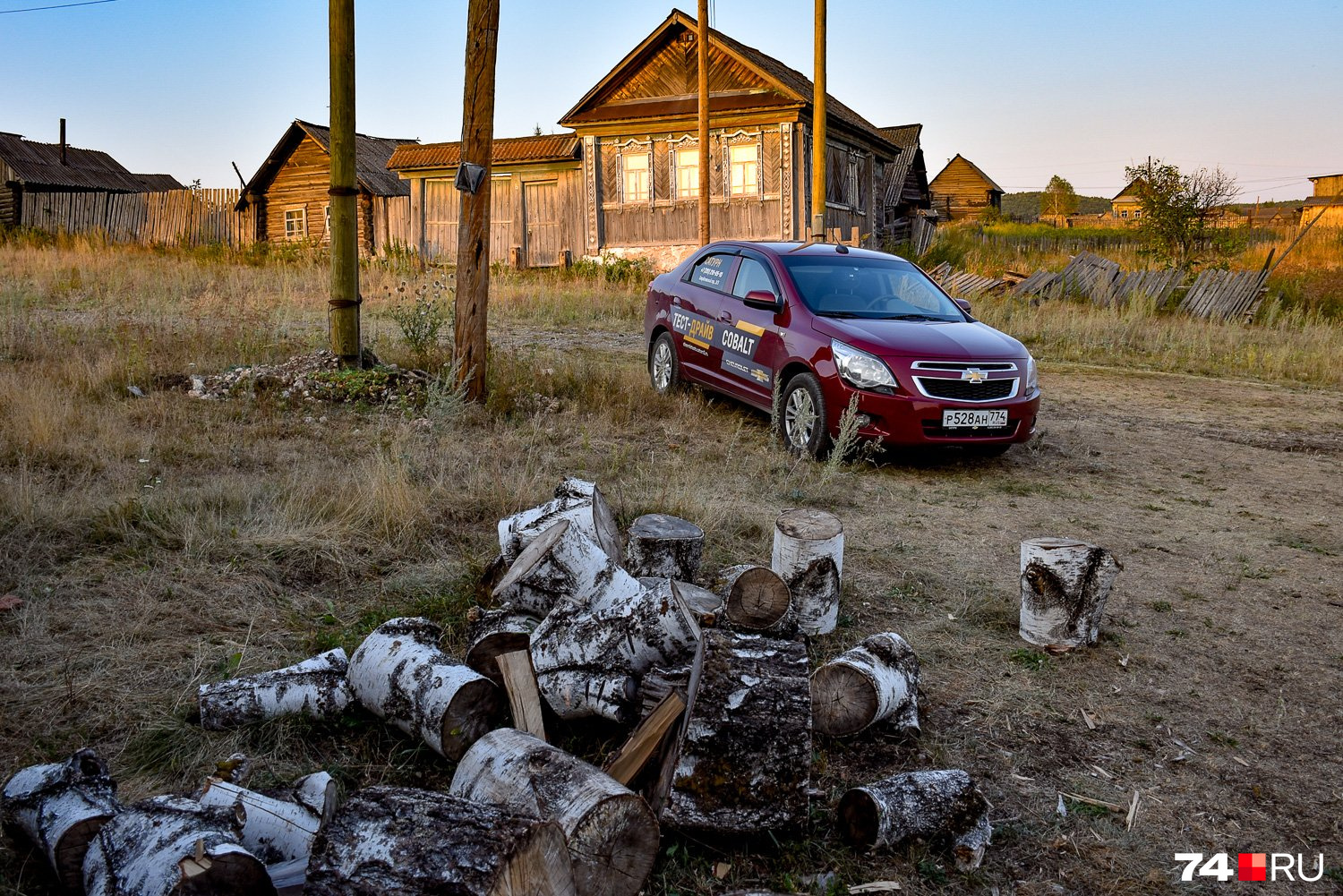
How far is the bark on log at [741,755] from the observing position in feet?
8.25

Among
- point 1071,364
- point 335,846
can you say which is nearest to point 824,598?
point 335,846

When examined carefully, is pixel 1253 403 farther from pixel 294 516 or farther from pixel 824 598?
pixel 294 516

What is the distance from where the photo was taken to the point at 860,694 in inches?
122

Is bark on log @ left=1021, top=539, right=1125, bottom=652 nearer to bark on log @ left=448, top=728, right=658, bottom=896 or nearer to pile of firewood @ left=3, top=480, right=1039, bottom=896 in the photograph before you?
pile of firewood @ left=3, top=480, right=1039, bottom=896

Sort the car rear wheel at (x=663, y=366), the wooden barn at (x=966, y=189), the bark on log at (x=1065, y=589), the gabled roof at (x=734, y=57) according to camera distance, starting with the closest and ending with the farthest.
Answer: the bark on log at (x=1065, y=589) → the car rear wheel at (x=663, y=366) → the gabled roof at (x=734, y=57) → the wooden barn at (x=966, y=189)

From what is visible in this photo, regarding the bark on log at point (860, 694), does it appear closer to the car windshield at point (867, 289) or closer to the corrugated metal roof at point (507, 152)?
the car windshield at point (867, 289)

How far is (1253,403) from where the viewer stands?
10.5 meters

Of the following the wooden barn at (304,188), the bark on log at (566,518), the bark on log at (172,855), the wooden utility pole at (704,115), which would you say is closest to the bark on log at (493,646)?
the bark on log at (566,518)

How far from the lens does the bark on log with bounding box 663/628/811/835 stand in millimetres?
2514

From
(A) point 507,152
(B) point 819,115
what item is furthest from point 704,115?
(A) point 507,152

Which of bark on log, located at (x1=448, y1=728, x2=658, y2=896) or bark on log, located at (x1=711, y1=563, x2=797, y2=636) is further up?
bark on log, located at (x1=711, y1=563, x2=797, y2=636)

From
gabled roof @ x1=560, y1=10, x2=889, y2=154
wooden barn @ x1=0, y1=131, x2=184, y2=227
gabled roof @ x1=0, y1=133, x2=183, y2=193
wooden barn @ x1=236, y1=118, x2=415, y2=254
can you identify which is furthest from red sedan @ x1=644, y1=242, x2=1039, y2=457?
gabled roof @ x1=0, y1=133, x2=183, y2=193

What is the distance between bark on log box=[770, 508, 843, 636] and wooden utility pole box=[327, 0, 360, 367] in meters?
5.71

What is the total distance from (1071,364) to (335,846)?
13.0 metres
